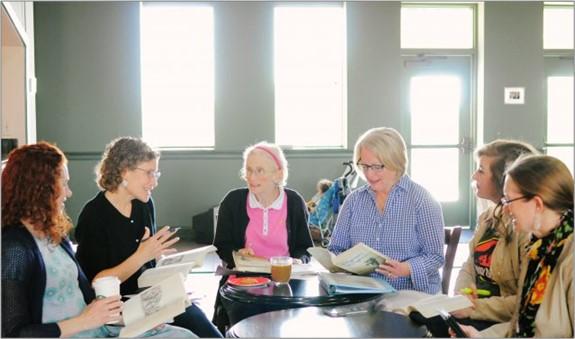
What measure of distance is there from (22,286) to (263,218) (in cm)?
139

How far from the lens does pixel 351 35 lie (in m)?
6.69

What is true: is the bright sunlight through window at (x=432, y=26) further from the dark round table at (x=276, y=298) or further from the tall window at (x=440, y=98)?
the dark round table at (x=276, y=298)

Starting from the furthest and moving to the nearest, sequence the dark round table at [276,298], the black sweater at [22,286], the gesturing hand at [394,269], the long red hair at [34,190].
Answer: the gesturing hand at [394,269]
the dark round table at [276,298]
the long red hair at [34,190]
the black sweater at [22,286]

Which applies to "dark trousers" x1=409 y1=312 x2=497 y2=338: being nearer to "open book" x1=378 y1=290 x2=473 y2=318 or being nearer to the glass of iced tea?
"open book" x1=378 y1=290 x2=473 y2=318

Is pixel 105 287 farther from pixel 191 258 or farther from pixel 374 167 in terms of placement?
pixel 374 167

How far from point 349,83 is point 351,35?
1.79ft

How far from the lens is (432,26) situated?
Answer: 689 centimetres

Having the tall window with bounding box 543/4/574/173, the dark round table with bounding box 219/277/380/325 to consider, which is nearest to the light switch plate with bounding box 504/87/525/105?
the tall window with bounding box 543/4/574/173

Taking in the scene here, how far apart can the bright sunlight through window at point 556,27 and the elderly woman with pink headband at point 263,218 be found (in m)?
5.40

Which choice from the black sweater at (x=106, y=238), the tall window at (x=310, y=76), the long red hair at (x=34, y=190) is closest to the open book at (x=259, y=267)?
the black sweater at (x=106, y=238)

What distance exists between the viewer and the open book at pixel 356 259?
1987mm

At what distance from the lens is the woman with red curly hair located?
59.6 inches

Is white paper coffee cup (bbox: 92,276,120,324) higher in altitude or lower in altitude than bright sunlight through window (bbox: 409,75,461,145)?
lower

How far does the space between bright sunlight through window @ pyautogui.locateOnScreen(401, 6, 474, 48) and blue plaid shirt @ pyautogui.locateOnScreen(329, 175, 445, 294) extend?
4829mm
